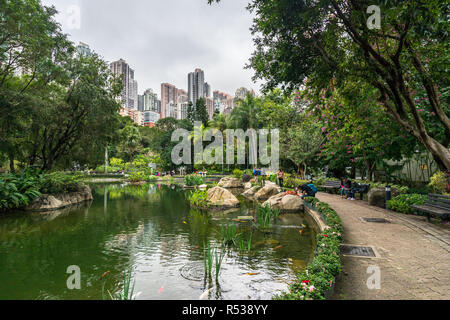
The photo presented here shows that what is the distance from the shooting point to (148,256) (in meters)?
6.28

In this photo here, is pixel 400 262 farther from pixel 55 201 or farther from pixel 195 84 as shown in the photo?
pixel 195 84

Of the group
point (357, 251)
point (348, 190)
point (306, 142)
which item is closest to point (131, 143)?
point (306, 142)

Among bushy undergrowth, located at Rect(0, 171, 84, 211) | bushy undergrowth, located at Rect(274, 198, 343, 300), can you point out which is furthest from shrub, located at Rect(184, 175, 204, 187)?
bushy undergrowth, located at Rect(274, 198, 343, 300)

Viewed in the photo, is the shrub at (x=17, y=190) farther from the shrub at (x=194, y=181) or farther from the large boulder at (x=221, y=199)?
the shrub at (x=194, y=181)

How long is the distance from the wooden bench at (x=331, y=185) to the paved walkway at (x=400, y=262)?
7.78m

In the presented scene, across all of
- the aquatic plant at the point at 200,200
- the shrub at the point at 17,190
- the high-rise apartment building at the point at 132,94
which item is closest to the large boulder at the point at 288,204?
the aquatic plant at the point at 200,200

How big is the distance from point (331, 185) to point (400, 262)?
40.4 feet

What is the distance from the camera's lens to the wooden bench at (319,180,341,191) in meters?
16.0

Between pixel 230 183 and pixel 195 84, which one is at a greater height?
pixel 195 84

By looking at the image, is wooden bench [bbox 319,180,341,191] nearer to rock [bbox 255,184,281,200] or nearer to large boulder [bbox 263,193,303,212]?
rock [bbox 255,184,281,200]

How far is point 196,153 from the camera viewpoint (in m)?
42.7
